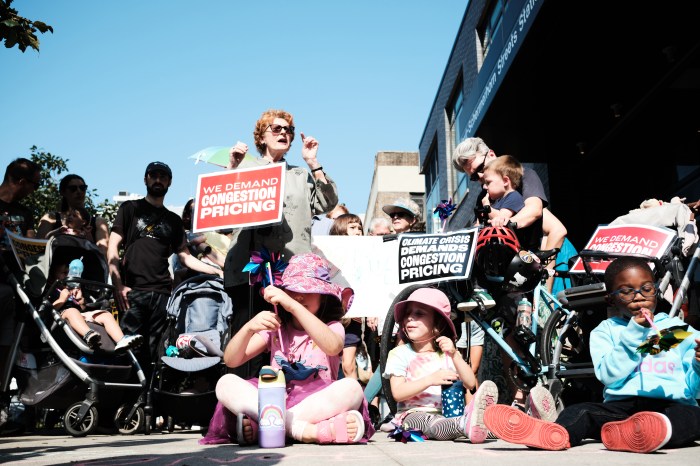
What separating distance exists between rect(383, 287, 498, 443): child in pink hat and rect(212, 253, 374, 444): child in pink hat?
1.18 feet

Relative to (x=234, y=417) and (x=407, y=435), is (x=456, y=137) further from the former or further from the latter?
(x=234, y=417)

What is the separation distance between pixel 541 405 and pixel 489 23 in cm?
1635

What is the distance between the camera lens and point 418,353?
4.62m

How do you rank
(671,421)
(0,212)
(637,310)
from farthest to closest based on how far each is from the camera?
(0,212), (637,310), (671,421)

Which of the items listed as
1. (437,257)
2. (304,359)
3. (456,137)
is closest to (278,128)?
(437,257)

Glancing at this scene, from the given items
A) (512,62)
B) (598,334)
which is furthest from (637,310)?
(512,62)

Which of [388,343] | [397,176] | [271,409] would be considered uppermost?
[397,176]


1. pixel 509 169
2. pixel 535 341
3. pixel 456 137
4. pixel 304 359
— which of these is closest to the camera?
pixel 304 359

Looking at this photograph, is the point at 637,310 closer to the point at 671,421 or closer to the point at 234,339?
the point at 671,421

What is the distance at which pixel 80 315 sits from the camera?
610 cm

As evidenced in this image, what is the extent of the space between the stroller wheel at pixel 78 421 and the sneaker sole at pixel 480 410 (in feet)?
10.2

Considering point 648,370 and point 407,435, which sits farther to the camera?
point 407,435

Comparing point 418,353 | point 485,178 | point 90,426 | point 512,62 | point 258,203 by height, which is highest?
point 512,62

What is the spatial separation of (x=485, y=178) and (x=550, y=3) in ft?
13.1
